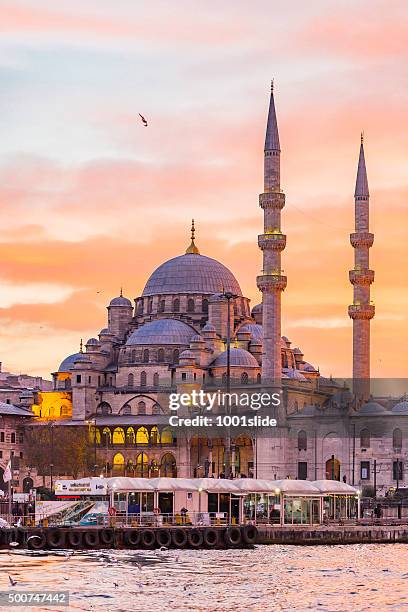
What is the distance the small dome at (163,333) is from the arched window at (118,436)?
8.99m

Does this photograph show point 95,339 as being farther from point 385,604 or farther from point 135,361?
point 385,604

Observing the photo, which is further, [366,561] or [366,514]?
[366,514]

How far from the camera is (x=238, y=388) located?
364ft

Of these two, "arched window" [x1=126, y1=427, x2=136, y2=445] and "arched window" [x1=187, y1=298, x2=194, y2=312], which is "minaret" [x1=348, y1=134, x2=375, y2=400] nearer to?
"arched window" [x1=126, y1=427, x2=136, y2=445]

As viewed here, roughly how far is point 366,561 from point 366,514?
82.9 feet

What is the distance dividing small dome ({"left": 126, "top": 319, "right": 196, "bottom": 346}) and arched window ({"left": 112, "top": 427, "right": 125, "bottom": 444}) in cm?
899

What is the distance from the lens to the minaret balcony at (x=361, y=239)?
112562 millimetres

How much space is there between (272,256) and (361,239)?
41.0 feet

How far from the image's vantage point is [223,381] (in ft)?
376

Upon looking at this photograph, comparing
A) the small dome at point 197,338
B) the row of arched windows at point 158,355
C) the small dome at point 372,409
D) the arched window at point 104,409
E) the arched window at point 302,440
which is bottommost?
the arched window at point 302,440

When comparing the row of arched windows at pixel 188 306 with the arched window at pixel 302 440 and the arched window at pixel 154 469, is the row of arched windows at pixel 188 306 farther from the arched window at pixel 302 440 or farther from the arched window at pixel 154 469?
the arched window at pixel 302 440

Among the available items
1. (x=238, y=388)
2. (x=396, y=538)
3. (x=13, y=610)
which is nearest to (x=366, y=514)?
(x=396, y=538)

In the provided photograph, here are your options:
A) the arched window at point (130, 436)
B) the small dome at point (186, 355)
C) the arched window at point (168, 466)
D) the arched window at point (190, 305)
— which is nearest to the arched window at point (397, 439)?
the arched window at point (168, 466)

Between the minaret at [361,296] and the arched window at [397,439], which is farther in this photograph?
the minaret at [361,296]
